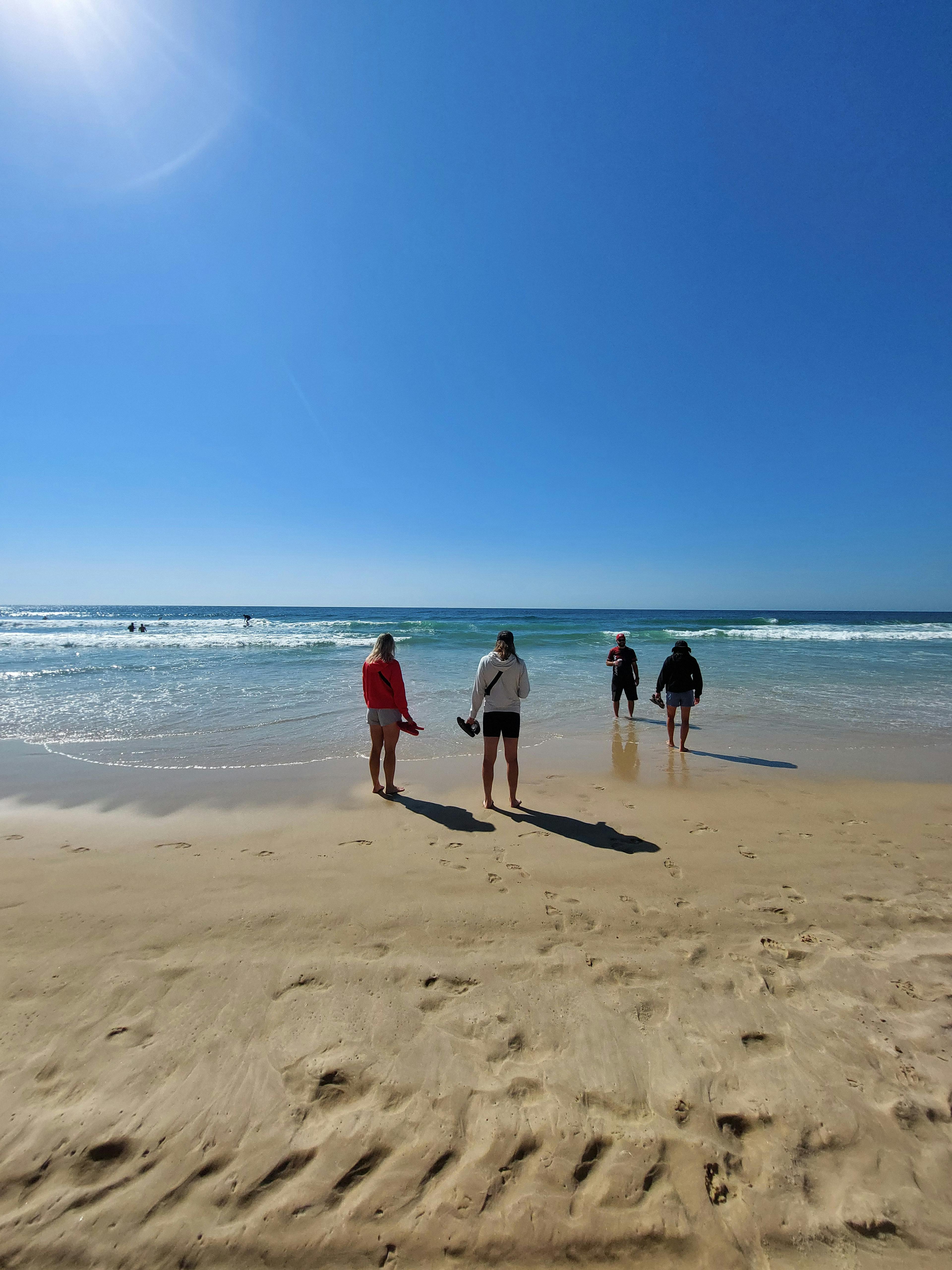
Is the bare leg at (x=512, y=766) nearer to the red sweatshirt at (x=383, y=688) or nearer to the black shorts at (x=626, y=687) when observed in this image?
the red sweatshirt at (x=383, y=688)

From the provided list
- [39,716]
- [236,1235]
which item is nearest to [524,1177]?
[236,1235]

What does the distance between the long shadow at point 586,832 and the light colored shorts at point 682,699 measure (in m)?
3.54

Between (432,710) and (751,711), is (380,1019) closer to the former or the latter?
(432,710)

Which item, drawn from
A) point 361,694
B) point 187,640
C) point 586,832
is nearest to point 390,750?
point 586,832

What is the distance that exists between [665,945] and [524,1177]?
5.47ft

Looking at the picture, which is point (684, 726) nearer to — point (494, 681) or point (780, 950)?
point (494, 681)

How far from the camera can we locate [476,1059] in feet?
8.07

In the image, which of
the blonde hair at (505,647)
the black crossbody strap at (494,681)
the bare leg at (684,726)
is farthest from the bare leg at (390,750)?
the bare leg at (684,726)

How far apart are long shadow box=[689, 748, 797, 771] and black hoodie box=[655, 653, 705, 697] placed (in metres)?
0.93

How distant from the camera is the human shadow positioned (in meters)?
5.14

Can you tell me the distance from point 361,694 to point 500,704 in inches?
306

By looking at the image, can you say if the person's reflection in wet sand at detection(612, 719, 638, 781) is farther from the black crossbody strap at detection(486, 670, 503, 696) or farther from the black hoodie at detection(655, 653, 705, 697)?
the black crossbody strap at detection(486, 670, 503, 696)

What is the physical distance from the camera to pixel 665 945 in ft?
10.7

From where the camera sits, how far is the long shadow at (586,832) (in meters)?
4.70
